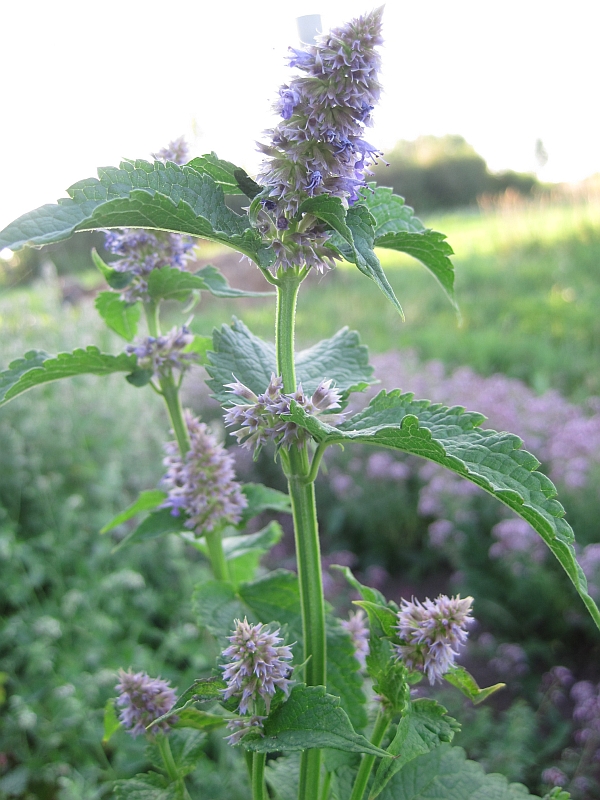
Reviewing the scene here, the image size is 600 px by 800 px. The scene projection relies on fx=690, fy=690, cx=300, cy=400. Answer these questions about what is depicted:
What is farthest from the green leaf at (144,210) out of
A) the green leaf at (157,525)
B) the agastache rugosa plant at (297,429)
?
the green leaf at (157,525)

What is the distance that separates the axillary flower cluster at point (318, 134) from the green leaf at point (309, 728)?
23.0 inches

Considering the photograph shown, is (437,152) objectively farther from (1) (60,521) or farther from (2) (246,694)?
(2) (246,694)

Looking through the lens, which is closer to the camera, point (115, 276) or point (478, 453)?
point (478, 453)

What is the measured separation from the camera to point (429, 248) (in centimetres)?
107

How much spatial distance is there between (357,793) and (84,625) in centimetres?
254

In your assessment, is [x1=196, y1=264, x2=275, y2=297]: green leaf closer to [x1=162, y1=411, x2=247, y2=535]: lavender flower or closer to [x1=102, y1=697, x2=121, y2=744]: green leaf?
[x1=162, y1=411, x2=247, y2=535]: lavender flower

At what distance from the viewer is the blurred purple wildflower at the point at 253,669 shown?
0.96 meters

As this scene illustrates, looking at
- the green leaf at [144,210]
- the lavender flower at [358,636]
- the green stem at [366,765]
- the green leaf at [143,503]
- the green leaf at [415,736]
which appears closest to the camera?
the green leaf at [144,210]

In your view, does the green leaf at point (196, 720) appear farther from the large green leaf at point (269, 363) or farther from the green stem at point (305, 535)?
the large green leaf at point (269, 363)

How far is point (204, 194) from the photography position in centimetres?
93

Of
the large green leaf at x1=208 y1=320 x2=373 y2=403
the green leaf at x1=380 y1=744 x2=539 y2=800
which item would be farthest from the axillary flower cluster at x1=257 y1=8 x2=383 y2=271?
the green leaf at x1=380 y1=744 x2=539 y2=800

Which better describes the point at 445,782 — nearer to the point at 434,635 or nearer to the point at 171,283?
the point at 434,635

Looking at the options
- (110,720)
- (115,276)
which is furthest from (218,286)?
(110,720)

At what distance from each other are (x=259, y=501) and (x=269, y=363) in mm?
429
